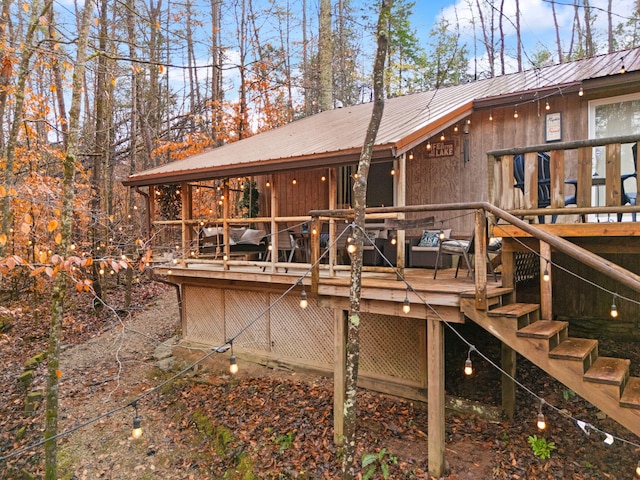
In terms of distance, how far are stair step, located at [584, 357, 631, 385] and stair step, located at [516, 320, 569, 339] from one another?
0.43 metres

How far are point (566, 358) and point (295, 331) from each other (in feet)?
15.5

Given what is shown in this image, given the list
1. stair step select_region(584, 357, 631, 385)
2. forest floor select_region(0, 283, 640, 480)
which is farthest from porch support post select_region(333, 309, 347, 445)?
stair step select_region(584, 357, 631, 385)

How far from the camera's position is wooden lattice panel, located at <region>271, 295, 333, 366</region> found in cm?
715

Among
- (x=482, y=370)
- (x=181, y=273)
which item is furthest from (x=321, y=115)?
(x=482, y=370)

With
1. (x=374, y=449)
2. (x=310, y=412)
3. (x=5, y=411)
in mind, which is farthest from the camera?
(x=5, y=411)

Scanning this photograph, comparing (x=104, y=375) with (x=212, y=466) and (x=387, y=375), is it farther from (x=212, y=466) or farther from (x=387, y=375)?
(x=387, y=375)

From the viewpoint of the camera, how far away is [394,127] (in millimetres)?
6395

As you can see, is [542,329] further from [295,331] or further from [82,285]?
[82,285]

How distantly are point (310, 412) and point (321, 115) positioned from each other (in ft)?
27.3

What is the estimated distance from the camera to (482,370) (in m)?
6.28

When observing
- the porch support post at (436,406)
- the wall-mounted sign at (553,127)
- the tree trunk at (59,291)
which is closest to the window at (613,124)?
the wall-mounted sign at (553,127)

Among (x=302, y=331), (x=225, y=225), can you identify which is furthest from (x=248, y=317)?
(x=225, y=225)

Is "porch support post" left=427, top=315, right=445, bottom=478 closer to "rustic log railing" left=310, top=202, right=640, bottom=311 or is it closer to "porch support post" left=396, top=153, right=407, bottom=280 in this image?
"rustic log railing" left=310, top=202, right=640, bottom=311

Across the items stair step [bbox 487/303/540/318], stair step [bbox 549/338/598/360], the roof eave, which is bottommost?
stair step [bbox 549/338/598/360]
